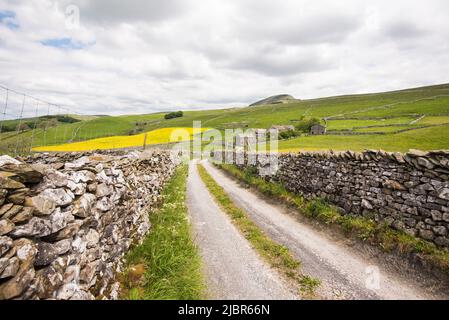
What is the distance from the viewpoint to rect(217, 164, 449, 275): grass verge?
6617mm

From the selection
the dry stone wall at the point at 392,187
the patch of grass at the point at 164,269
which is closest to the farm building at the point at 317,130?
the dry stone wall at the point at 392,187

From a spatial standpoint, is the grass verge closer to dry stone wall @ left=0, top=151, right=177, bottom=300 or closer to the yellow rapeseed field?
dry stone wall @ left=0, top=151, right=177, bottom=300

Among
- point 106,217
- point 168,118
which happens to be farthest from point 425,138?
point 168,118

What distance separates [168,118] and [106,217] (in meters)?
168

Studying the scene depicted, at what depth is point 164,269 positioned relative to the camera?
5.94 metres

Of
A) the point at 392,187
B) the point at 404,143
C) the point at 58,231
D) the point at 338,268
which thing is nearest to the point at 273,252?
the point at 338,268

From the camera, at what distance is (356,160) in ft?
33.8

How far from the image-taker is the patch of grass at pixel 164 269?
17.1ft

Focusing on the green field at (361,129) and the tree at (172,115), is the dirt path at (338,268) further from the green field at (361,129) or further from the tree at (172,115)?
the tree at (172,115)

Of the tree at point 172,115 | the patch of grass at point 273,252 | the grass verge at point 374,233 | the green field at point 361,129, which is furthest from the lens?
the tree at point 172,115

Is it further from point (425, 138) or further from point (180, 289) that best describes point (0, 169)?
point (425, 138)

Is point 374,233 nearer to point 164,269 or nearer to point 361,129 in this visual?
point 164,269

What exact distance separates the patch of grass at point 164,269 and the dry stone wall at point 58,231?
421 mm

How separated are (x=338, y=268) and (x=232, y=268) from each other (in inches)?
116
